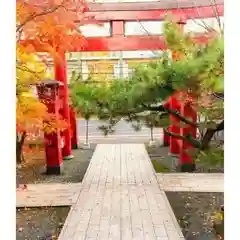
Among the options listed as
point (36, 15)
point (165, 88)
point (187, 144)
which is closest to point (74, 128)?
point (187, 144)

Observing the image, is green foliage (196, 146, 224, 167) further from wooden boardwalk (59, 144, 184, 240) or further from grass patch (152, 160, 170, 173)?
grass patch (152, 160, 170, 173)

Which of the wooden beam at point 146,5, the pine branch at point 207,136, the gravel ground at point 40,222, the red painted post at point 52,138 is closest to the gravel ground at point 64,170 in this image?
the red painted post at point 52,138

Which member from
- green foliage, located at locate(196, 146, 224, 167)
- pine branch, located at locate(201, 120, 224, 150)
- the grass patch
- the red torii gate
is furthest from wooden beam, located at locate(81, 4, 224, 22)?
the grass patch

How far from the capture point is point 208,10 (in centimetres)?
230

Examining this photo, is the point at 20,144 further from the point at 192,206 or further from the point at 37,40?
the point at 192,206

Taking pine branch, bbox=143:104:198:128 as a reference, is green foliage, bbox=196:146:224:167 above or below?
below

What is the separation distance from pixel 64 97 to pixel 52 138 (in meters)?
0.48

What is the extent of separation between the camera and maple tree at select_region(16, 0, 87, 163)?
6.33 feet

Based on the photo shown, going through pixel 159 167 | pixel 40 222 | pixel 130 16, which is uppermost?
pixel 130 16

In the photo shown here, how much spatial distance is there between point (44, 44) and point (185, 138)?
1.14 metres

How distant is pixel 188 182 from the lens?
3.13 m

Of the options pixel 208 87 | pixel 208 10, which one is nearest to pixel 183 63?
pixel 208 87

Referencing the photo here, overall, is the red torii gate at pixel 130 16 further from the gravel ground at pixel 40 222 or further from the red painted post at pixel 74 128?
the gravel ground at pixel 40 222

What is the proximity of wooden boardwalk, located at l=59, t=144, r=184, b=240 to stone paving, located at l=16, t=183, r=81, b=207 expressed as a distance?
9 cm
